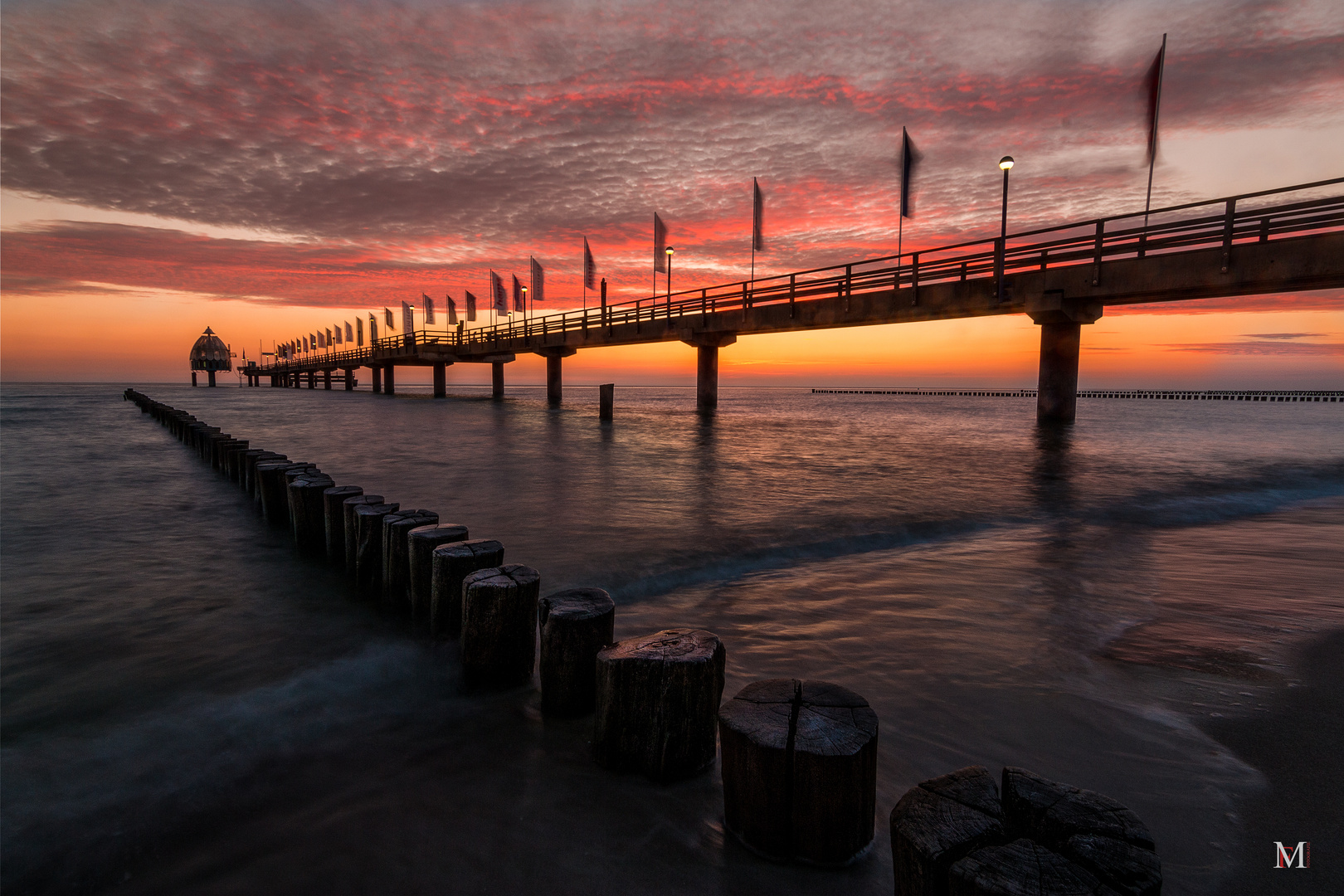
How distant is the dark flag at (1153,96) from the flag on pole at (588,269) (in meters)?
30.6

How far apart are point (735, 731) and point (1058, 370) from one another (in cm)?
2570

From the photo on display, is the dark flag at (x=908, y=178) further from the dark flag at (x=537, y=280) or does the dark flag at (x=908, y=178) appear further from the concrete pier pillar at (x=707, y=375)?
the dark flag at (x=537, y=280)

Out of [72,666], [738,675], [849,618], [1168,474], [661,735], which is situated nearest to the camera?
[661,735]

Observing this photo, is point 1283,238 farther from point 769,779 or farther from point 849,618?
point 769,779

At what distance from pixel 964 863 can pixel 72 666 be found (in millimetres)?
5831

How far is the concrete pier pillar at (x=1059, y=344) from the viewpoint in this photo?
67.2 ft

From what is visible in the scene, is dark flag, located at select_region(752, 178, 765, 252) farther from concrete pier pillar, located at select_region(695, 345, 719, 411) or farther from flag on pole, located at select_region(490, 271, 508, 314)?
flag on pole, located at select_region(490, 271, 508, 314)

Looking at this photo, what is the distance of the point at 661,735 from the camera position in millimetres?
2768

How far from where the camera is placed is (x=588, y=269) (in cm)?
4312

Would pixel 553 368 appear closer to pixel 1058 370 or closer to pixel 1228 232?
pixel 1058 370

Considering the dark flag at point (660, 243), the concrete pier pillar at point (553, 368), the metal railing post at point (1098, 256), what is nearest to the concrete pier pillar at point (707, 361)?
the dark flag at point (660, 243)

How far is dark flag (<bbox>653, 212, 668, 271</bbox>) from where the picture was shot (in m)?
36.6

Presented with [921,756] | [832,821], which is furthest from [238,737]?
[921,756]

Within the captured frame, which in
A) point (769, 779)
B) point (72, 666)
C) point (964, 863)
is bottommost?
point (72, 666)
